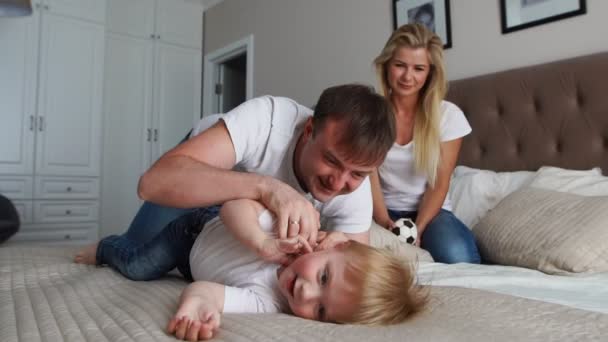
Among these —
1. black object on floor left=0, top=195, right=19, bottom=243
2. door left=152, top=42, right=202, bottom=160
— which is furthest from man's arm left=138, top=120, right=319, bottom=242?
door left=152, top=42, right=202, bottom=160

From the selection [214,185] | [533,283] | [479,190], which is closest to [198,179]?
[214,185]

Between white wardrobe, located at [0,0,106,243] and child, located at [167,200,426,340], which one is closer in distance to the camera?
child, located at [167,200,426,340]

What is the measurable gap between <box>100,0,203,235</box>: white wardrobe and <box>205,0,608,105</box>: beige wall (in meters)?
0.35

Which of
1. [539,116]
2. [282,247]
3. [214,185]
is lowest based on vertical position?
[282,247]

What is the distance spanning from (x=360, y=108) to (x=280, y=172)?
1.04 feet

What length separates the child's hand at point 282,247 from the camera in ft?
2.71

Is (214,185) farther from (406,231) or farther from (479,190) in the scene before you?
(479,190)

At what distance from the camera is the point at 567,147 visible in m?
1.74

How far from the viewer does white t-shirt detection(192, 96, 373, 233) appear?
107 cm

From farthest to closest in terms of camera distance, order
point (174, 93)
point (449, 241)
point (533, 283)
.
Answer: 1. point (174, 93)
2. point (449, 241)
3. point (533, 283)

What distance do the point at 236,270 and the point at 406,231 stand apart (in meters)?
0.87

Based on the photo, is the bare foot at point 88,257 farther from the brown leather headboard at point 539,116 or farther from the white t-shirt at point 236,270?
the brown leather headboard at point 539,116

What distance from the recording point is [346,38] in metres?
2.90

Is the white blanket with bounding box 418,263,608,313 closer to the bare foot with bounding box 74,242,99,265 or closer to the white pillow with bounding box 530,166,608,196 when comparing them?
the white pillow with bounding box 530,166,608,196
